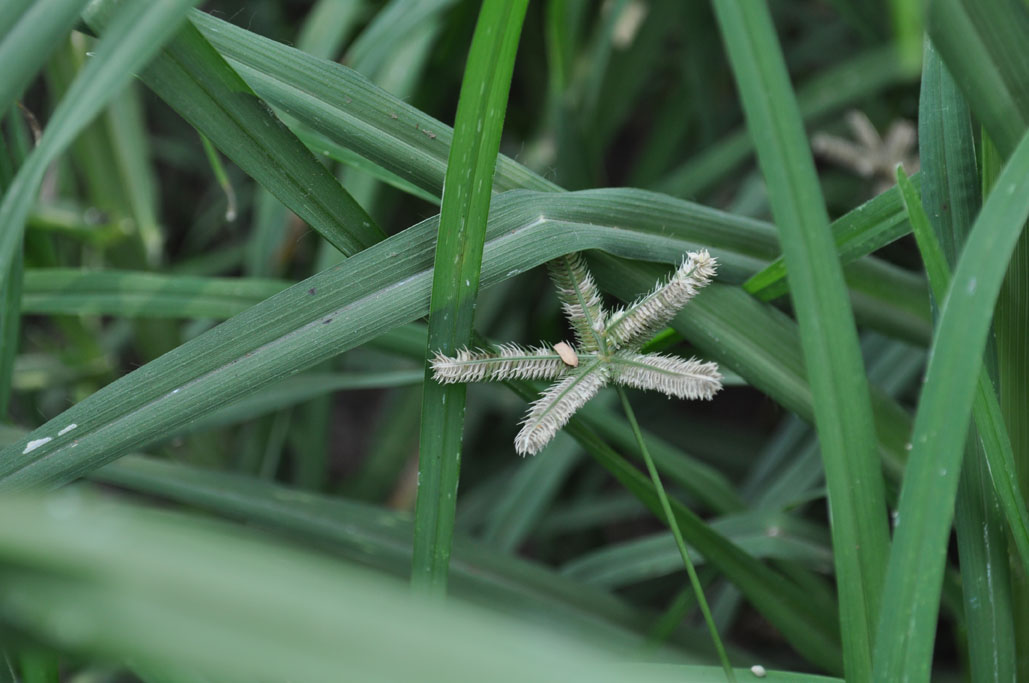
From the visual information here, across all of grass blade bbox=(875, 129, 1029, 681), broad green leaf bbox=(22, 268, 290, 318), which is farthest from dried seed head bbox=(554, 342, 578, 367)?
broad green leaf bbox=(22, 268, 290, 318)

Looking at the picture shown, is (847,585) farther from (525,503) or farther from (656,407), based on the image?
(656,407)

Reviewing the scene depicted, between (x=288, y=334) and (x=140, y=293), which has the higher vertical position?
(x=140, y=293)

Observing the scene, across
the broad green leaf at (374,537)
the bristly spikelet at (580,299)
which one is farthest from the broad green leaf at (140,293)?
the bristly spikelet at (580,299)

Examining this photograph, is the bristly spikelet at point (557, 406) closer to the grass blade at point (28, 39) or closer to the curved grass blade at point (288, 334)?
the curved grass blade at point (288, 334)

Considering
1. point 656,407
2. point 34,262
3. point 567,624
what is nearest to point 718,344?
point 567,624

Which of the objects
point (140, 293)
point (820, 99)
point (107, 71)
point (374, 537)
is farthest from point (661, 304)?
point (820, 99)

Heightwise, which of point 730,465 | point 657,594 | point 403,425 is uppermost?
point 403,425

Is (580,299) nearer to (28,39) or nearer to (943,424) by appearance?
(943,424)
